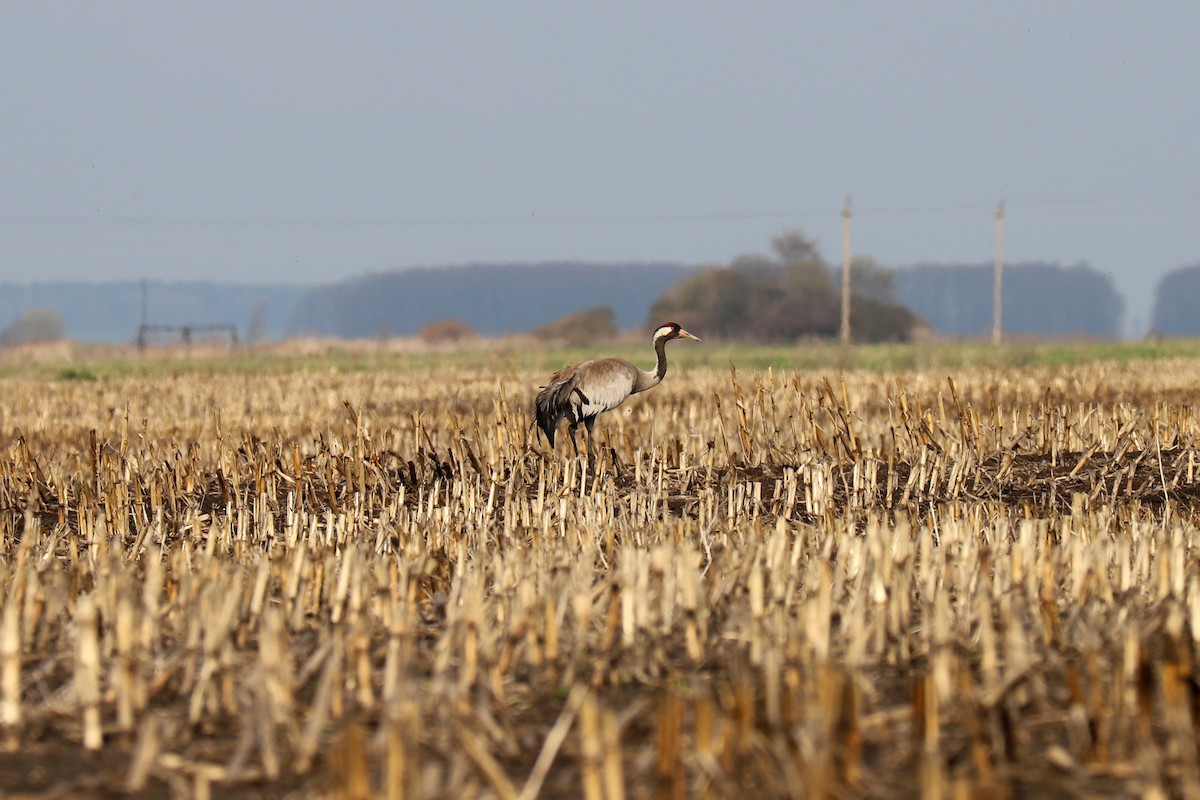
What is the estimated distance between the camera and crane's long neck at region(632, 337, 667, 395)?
12.9m

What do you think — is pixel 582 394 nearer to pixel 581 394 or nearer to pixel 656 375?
pixel 581 394

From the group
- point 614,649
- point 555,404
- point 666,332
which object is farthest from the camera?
point 666,332

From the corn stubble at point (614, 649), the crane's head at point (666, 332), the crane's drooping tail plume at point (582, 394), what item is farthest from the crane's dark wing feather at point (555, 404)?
the corn stubble at point (614, 649)

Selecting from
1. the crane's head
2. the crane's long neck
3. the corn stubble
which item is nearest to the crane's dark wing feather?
the crane's long neck

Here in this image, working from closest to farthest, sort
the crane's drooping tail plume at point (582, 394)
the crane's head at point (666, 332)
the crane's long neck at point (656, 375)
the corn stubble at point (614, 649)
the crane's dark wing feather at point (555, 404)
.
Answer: the corn stubble at point (614, 649) → the crane's dark wing feather at point (555, 404) → the crane's drooping tail plume at point (582, 394) → the crane's long neck at point (656, 375) → the crane's head at point (666, 332)

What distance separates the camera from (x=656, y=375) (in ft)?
43.5

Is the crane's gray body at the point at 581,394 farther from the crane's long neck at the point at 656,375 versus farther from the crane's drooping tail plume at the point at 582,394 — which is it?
the crane's long neck at the point at 656,375

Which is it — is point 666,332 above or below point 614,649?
above

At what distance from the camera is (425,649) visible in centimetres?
496

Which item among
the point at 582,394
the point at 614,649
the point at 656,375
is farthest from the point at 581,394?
the point at 614,649

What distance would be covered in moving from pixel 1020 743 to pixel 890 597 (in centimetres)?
122

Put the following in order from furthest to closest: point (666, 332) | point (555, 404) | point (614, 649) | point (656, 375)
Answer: point (666, 332) → point (656, 375) → point (555, 404) → point (614, 649)

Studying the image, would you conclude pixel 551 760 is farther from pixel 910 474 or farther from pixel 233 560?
pixel 910 474

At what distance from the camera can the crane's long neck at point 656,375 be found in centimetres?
1293
